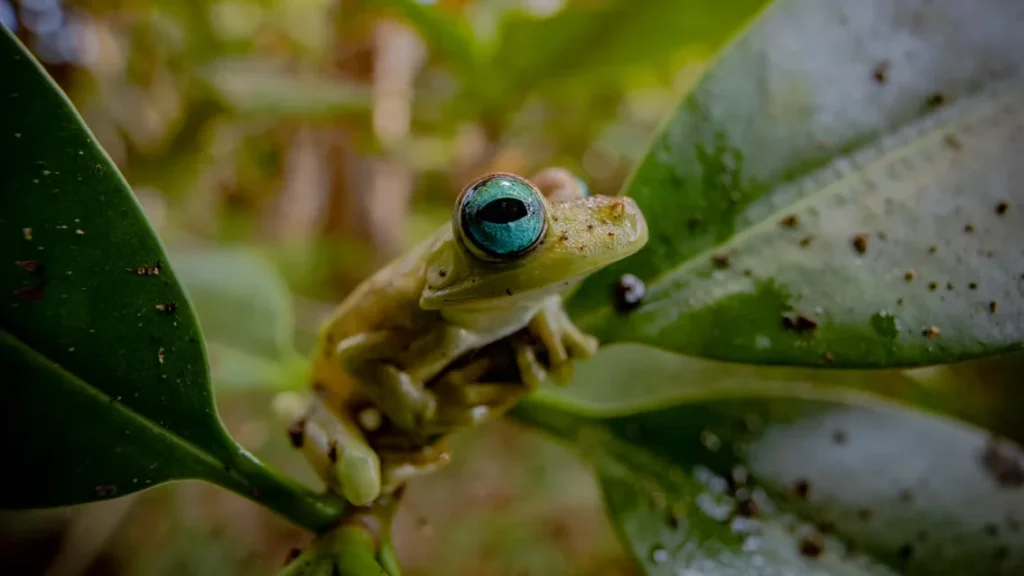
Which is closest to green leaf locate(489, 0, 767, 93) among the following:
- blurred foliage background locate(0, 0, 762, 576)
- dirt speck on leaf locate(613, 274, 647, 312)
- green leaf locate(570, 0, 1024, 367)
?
blurred foliage background locate(0, 0, 762, 576)

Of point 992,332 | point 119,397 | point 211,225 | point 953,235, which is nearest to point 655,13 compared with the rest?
point 953,235

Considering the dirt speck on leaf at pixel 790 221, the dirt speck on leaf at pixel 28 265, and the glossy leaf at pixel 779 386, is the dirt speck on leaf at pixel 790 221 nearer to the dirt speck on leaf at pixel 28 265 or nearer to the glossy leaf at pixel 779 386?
the glossy leaf at pixel 779 386

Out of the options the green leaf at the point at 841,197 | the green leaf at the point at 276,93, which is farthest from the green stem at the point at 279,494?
the green leaf at the point at 276,93

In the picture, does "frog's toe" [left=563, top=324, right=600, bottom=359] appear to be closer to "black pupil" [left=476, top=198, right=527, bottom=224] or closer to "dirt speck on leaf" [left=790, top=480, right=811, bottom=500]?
"black pupil" [left=476, top=198, right=527, bottom=224]

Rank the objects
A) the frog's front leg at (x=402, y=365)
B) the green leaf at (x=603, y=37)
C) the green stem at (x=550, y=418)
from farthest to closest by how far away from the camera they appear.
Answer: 1. the green leaf at (x=603, y=37)
2. the green stem at (x=550, y=418)
3. the frog's front leg at (x=402, y=365)

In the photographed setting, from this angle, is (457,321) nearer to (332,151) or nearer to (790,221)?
(790,221)

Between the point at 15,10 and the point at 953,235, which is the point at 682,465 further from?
the point at 15,10
